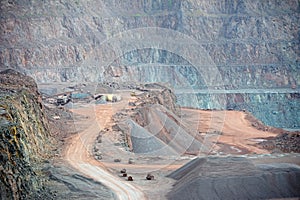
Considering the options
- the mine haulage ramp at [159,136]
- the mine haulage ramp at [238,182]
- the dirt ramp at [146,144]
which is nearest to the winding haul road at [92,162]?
the mine haulage ramp at [238,182]

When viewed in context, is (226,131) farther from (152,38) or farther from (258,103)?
(152,38)

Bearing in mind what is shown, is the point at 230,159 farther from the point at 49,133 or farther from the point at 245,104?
the point at 245,104

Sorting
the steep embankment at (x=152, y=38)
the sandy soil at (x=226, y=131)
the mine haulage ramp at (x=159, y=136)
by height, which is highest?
the steep embankment at (x=152, y=38)

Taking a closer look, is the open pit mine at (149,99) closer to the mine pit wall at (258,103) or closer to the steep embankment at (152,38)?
the mine pit wall at (258,103)

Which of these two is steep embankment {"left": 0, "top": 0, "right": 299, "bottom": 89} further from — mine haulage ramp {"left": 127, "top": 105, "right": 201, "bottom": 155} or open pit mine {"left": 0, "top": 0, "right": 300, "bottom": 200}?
mine haulage ramp {"left": 127, "top": 105, "right": 201, "bottom": 155}

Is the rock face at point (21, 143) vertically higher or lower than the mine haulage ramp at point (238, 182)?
higher

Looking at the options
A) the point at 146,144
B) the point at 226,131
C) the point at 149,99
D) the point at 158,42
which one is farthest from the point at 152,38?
the point at 146,144

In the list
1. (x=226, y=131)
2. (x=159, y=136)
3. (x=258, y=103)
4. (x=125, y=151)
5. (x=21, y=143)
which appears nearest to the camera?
(x=21, y=143)
